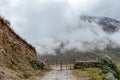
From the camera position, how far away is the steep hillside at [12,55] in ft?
139

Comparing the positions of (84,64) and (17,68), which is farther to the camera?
(84,64)

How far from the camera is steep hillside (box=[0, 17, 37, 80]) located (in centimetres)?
4228

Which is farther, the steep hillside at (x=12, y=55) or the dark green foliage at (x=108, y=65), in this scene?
the dark green foliage at (x=108, y=65)

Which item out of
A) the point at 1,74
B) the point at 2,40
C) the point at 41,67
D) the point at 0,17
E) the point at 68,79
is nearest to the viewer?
the point at 1,74

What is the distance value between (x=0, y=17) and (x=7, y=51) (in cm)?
703

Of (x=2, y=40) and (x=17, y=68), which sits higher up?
(x=2, y=40)

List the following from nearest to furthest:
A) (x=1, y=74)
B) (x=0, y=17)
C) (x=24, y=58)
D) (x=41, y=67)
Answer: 1. (x=1, y=74)
2. (x=0, y=17)
3. (x=24, y=58)
4. (x=41, y=67)

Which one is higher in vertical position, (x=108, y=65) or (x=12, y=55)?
(x=12, y=55)

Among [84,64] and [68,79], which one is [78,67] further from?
[68,79]

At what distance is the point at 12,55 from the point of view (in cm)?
5081

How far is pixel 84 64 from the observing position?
7231 centimetres

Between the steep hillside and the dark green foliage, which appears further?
the dark green foliage

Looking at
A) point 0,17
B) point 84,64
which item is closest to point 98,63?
A: point 84,64

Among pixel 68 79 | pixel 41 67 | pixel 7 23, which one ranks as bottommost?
pixel 68 79
